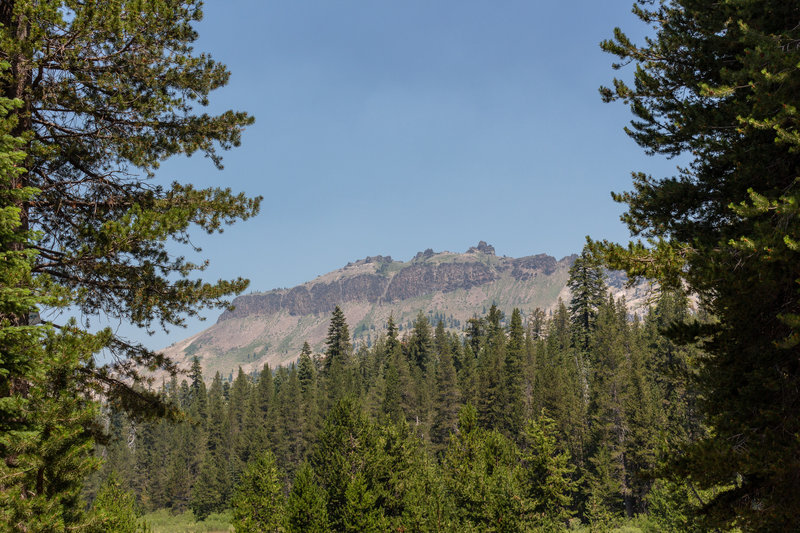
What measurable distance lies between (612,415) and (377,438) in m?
27.0

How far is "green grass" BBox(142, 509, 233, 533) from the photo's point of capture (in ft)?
186

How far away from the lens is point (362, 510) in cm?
2831

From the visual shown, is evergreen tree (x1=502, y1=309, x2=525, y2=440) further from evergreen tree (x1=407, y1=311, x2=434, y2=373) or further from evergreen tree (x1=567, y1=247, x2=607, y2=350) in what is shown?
evergreen tree (x1=407, y1=311, x2=434, y2=373)

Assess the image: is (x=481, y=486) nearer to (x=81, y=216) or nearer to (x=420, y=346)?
(x=81, y=216)

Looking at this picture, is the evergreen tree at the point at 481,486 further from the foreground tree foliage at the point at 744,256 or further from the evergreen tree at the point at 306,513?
the foreground tree foliage at the point at 744,256

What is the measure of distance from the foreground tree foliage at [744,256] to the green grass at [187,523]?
5683 cm

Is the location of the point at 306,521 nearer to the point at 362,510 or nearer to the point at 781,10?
the point at 362,510

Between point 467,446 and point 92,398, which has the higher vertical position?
point 92,398

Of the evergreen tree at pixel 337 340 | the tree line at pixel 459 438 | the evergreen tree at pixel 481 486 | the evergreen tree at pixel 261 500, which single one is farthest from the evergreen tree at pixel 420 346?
the evergreen tree at pixel 261 500

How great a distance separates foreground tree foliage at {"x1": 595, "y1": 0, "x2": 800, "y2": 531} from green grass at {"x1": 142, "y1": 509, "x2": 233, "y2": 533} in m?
56.8

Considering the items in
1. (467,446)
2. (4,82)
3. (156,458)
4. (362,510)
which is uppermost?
(4,82)

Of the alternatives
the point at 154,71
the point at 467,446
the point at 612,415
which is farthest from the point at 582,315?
the point at 154,71

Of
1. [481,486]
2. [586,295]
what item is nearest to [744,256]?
[481,486]

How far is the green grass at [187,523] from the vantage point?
56.6 metres
